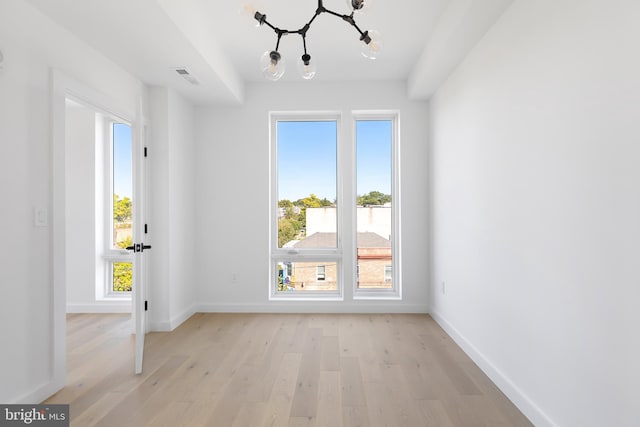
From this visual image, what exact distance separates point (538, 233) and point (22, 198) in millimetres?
3050

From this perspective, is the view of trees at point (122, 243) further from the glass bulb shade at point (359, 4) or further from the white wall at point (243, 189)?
the glass bulb shade at point (359, 4)

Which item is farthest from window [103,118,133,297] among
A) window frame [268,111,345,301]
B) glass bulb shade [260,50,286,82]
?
glass bulb shade [260,50,286,82]

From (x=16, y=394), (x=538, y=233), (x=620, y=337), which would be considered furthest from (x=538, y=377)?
(x=16, y=394)

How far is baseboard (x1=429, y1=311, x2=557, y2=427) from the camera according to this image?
191 centimetres

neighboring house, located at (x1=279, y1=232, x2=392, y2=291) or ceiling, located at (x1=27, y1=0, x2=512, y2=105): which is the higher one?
ceiling, located at (x1=27, y1=0, x2=512, y2=105)

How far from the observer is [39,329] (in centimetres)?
219

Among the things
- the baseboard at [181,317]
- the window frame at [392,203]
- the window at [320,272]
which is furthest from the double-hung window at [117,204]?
the window frame at [392,203]

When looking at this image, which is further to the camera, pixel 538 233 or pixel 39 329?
pixel 39 329

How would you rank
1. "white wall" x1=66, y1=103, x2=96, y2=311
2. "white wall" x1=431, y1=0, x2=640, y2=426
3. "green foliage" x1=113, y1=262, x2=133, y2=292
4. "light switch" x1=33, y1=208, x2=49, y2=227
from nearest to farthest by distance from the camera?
"white wall" x1=431, y1=0, x2=640, y2=426, "light switch" x1=33, y1=208, x2=49, y2=227, "white wall" x1=66, y1=103, x2=96, y2=311, "green foliage" x1=113, y1=262, x2=133, y2=292

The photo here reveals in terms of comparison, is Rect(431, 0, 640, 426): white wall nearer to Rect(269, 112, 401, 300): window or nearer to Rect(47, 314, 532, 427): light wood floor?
Rect(47, 314, 532, 427): light wood floor

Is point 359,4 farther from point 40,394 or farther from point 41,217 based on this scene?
point 40,394

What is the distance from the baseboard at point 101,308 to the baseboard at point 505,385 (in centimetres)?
384

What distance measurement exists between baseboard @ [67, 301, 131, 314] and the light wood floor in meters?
0.51

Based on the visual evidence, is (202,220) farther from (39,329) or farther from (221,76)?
(39,329)
